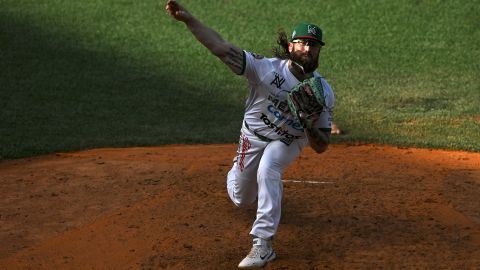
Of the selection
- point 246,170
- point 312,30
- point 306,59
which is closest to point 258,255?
point 246,170

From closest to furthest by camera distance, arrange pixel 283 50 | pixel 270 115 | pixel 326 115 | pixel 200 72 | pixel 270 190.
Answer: pixel 270 190, pixel 326 115, pixel 270 115, pixel 283 50, pixel 200 72

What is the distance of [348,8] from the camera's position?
55.1 feet

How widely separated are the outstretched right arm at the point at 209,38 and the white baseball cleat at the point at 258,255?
Result: 125 centimetres

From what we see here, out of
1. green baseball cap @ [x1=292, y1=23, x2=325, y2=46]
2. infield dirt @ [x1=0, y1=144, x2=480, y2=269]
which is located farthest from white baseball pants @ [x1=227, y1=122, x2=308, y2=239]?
green baseball cap @ [x1=292, y1=23, x2=325, y2=46]

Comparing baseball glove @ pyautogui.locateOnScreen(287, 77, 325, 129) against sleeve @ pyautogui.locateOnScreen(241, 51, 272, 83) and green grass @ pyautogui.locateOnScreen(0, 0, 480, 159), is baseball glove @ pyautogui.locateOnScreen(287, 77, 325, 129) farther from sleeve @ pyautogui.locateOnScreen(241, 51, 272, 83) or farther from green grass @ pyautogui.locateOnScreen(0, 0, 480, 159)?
green grass @ pyautogui.locateOnScreen(0, 0, 480, 159)

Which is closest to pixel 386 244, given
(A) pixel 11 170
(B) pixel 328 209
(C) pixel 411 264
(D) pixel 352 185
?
(C) pixel 411 264

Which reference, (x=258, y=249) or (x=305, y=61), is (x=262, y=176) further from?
(x=305, y=61)

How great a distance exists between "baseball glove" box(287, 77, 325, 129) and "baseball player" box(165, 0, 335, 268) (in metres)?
0.07

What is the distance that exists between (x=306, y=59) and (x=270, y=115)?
1.74ft

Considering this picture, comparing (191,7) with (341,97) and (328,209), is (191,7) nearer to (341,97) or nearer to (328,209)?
(341,97)

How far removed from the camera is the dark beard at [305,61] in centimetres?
678

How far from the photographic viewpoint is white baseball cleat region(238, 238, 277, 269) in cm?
650

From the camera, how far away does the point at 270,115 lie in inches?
275

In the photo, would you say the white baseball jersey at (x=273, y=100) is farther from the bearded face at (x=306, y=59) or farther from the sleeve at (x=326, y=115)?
the bearded face at (x=306, y=59)
